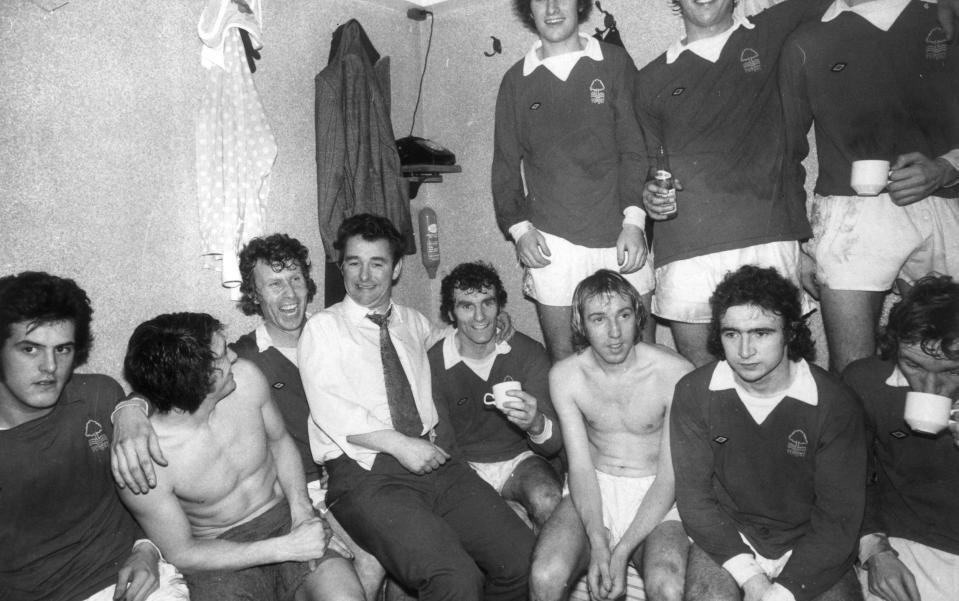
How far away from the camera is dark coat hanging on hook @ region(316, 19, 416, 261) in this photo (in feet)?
12.0

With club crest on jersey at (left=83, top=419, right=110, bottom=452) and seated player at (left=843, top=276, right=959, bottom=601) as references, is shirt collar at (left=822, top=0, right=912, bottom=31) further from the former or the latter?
club crest on jersey at (left=83, top=419, right=110, bottom=452)

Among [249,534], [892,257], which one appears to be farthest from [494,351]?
[892,257]

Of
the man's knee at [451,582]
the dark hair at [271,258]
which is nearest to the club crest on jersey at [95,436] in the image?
the dark hair at [271,258]

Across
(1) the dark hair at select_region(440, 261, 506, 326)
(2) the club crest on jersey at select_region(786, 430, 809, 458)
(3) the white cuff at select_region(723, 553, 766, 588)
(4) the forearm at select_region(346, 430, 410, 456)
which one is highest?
(1) the dark hair at select_region(440, 261, 506, 326)

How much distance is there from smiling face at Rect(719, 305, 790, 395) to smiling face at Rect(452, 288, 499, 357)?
106 centimetres

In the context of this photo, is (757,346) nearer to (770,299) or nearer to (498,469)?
(770,299)

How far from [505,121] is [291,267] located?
1.12 meters

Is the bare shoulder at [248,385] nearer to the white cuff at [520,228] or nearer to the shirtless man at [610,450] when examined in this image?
the shirtless man at [610,450]

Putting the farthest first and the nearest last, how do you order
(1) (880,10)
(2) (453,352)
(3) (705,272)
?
(2) (453,352) → (3) (705,272) → (1) (880,10)

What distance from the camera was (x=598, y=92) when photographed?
295 cm

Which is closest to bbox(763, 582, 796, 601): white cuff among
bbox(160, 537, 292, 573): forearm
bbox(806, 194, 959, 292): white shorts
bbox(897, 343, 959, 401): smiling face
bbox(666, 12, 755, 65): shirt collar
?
bbox(897, 343, 959, 401): smiling face

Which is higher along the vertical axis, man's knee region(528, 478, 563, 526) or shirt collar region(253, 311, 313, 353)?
shirt collar region(253, 311, 313, 353)

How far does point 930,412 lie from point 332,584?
5.99 feet

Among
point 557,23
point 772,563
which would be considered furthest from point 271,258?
point 772,563
